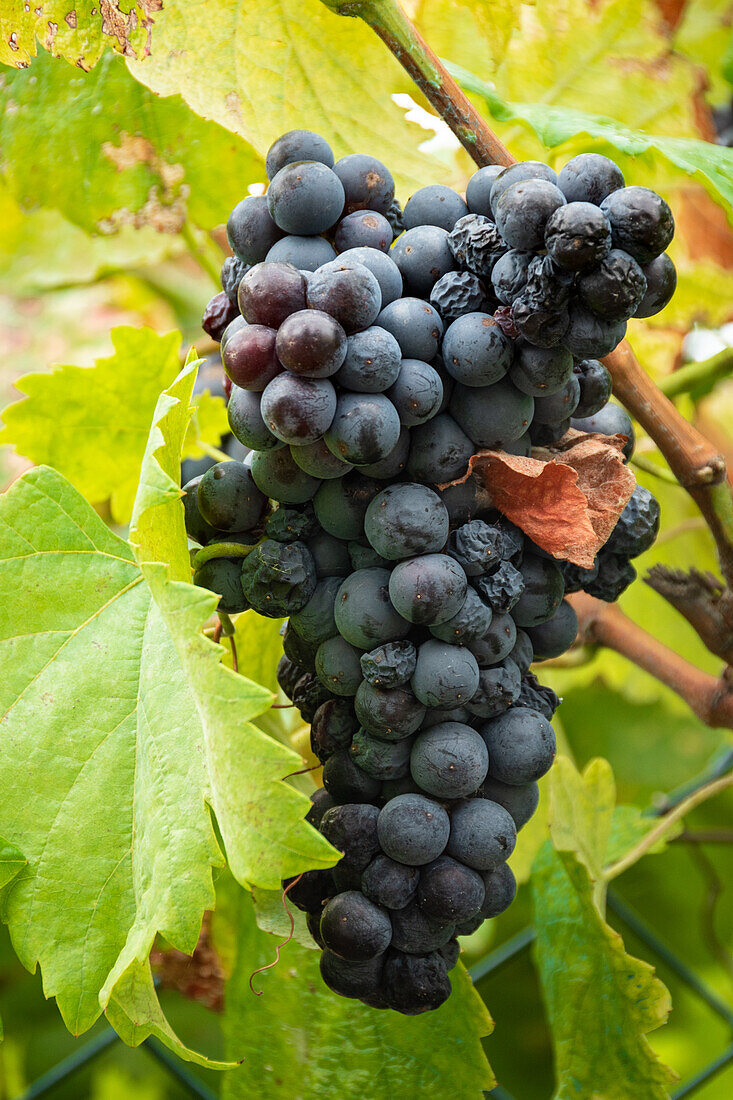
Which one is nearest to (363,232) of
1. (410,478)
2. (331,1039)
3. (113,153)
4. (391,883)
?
(410,478)

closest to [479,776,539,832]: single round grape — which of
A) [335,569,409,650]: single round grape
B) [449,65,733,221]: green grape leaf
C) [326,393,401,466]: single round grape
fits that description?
[335,569,409,650]: single round grape

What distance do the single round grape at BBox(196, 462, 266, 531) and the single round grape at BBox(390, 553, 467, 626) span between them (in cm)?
11

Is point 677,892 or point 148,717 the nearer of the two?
point 148,717

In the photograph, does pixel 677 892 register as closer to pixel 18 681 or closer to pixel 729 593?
pixel 729 593

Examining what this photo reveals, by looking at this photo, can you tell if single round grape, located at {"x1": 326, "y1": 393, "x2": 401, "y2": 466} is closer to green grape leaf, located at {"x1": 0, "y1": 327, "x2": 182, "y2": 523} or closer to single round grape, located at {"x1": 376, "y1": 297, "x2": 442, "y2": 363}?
single round grape, located at {"x1": 376, "y1": 297, "x2": 442, "y2": 363}

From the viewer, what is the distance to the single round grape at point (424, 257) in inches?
20.6

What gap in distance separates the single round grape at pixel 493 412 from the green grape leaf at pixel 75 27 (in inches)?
14.7

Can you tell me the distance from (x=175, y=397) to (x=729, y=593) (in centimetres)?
48

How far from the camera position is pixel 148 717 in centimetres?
55

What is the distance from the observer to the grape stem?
0.58m

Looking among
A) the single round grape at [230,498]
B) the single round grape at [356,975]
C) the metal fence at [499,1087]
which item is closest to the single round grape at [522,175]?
the single round grape at [230,498]

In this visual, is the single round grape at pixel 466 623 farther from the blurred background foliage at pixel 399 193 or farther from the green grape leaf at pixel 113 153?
the green grape leaf at pixel 113 153

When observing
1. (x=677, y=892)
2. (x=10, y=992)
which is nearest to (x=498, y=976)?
(x=677, y=892)

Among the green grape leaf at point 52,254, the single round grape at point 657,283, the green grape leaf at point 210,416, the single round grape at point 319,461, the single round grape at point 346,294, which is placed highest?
the single round grape at point 657,283
